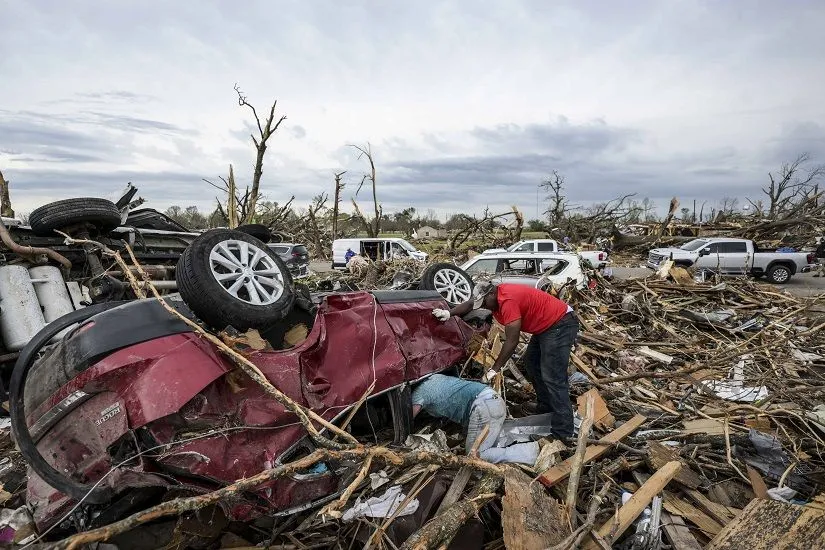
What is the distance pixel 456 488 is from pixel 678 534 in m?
1.33

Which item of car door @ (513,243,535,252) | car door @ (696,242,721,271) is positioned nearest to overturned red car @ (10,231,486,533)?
car door @ (513,243,535,252)

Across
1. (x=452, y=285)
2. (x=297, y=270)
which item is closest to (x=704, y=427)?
(x=452, y=285)

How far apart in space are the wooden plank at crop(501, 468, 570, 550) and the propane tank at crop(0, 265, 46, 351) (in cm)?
516

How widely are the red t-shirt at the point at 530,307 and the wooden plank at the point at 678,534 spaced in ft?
5.54

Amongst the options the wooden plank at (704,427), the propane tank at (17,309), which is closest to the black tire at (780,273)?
the wooden plank at (704,427)

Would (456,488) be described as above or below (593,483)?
above

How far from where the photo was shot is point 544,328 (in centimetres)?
417

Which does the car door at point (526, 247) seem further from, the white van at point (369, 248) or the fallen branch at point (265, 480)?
the fallen branch at point (265, 480)

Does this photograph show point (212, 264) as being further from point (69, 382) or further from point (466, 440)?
point (466, 440)

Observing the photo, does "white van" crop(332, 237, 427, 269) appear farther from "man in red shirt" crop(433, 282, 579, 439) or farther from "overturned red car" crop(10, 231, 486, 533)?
"overturned red car" crop(10, 231, 486, 533)

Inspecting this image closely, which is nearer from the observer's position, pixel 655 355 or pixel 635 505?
pixel 635 505

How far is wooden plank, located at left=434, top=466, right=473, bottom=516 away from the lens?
9.26 ft

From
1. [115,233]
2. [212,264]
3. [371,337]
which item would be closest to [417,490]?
[371,337]

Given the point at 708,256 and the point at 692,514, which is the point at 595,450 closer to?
the point at 692,514
